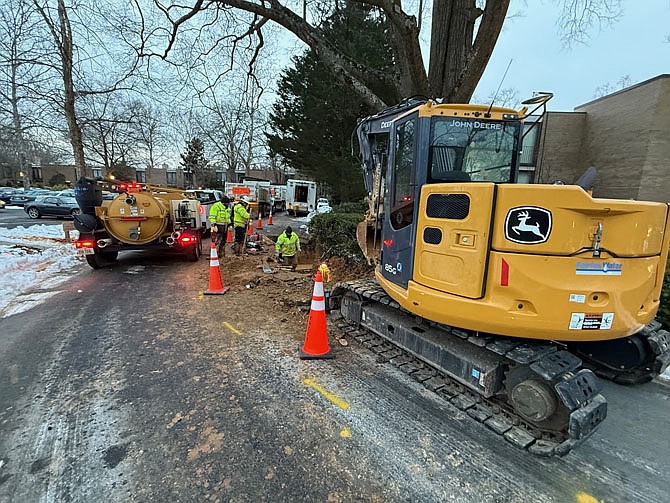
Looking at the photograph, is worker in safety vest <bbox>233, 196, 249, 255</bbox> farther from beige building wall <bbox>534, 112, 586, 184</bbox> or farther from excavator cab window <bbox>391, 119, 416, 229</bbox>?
beige building wall <bbox>534, 112, 586, 184</bbox>

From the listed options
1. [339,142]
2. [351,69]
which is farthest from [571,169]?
[351,69]

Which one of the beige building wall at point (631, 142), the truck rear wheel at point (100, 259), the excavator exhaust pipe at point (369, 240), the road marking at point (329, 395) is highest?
the beige building wall at point (631, 142)

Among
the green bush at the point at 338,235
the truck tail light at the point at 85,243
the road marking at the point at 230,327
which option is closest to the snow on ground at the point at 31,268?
the truck tail light at the point at 85,243

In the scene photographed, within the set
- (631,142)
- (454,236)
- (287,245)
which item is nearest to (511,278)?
(454,236)

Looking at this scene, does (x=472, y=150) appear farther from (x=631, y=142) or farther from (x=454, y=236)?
(x=631, y=142)

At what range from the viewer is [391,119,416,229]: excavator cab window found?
351 cm

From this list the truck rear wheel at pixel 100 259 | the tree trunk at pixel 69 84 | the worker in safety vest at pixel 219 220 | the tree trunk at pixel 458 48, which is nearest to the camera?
the tree trunk at pixel 458 48

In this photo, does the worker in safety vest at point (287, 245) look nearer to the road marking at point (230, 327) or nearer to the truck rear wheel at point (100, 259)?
the road marking at point (230, 327)

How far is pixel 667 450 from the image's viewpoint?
9.11ft

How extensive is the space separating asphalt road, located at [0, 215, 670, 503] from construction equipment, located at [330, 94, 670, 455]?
315 millimetres

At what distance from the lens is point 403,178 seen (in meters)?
3.72

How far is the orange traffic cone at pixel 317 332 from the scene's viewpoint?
13.3 ft

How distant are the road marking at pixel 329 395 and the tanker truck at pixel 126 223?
642 centimetres

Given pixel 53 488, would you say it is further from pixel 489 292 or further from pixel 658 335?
pixel 658 335
